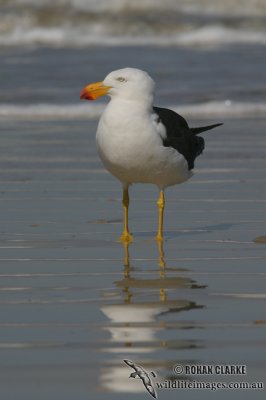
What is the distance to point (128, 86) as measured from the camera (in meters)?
6.59

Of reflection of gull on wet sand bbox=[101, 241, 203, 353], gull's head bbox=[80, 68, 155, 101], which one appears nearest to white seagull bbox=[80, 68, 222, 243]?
gull's head bbox=[80, 68, 155, 101]

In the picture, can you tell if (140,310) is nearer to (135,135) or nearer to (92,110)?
(135,135)

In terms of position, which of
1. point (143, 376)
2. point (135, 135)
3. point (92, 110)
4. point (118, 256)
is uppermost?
point (92, 110)

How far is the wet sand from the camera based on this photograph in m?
4.09

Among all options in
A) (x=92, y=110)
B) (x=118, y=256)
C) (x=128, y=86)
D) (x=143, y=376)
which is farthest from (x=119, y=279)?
(x=92, y=110)

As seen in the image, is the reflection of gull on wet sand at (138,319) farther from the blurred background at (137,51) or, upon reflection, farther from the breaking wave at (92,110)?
the blurred background at (137,51)

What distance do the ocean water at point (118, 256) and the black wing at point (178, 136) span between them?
0.40 m

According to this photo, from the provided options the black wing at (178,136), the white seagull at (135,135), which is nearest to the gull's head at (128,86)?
the white seagull at (135,135)

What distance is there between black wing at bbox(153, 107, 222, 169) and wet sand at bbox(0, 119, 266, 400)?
15.7 inches

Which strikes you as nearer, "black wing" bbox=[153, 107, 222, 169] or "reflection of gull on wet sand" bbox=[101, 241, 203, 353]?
"reflection of gull on wet sand" bbox=[101, 241, 203, 353]

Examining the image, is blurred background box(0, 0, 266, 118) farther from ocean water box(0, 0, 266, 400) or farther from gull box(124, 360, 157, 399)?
gull box(124, 360, 157, 399)

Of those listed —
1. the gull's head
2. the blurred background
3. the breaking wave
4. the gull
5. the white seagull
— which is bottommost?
the gull

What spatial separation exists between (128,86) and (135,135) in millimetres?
306

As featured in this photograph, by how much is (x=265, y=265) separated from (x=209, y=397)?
6.82 feet
